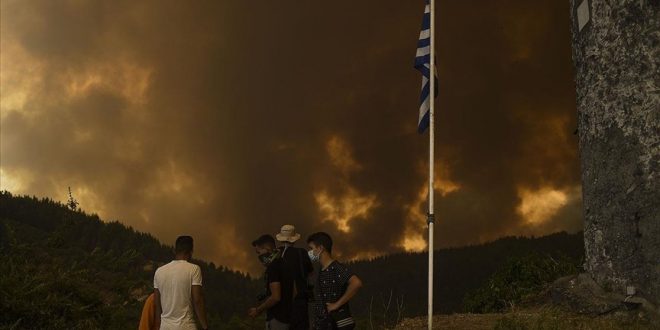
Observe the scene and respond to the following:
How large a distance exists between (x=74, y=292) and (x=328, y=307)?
415 inches

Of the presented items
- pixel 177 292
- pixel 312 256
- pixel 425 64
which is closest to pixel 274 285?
pixel 312 256

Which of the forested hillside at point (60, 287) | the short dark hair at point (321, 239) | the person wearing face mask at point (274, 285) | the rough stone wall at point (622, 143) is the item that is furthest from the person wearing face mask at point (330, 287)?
Result: the forested hillside at point (60, 287)

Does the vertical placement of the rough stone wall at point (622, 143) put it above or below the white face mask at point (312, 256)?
above

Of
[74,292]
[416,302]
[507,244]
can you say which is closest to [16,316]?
[74,292]

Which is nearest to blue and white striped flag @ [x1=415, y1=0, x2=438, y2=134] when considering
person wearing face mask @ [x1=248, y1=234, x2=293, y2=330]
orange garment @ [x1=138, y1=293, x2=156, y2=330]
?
person wearing face mask @ [x1=248, y1=234, x2=293, y2=330]

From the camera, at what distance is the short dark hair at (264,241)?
36.1ft

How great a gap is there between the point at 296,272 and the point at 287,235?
54 cm

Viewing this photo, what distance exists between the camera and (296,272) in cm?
1095

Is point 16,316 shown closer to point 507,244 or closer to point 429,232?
point 429,232

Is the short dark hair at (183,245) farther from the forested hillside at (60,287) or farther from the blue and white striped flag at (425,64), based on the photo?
the forested hillside at (60,287)

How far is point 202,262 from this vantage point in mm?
120125

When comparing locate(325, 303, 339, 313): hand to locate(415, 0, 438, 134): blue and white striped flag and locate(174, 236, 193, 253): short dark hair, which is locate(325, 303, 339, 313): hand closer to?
locate(174, 236, 193, 253): short dark hair

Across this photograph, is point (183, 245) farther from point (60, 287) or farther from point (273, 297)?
point (60, 287)

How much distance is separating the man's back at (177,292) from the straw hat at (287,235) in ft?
4.56
